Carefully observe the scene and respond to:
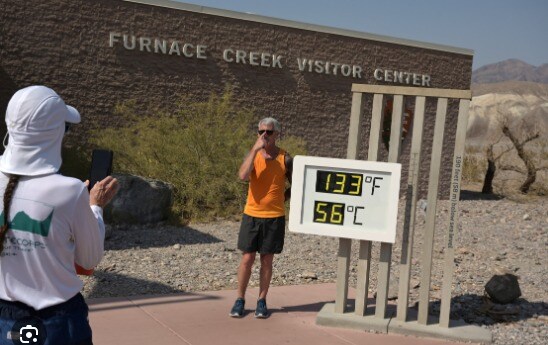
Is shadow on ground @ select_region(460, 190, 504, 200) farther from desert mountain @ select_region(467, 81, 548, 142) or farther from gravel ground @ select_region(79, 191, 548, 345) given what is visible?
desert mountain @ select_region(467, 81, 548, 142)

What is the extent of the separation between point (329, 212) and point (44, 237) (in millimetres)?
3898

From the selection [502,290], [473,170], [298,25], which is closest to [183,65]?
[298,25]

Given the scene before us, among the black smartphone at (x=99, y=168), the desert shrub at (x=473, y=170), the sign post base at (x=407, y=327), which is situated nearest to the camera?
the black smartphone at (x=99, y=168)

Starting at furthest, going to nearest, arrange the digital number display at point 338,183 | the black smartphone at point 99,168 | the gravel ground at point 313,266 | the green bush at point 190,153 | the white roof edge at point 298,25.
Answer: the white roof edge at point 298,25
the green bush at point 190,153
the gravel ground at point 313,266
the digital number display at point 338,183
the black smartphone at point 99,168

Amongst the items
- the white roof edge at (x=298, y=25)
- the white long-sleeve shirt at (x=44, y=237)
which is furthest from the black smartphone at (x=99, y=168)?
the white roof edge at (x=298, y=25)

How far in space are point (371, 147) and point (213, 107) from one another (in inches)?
393

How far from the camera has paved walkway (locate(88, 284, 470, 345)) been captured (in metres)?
5.85

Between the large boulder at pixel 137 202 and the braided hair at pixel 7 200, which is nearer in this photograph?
the braided hair at pixel 7 200

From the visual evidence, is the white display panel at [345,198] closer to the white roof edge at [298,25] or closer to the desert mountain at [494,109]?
the white roof edge at [298,25]

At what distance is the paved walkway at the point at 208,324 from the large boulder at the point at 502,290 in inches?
58.8

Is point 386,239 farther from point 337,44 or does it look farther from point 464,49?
point 464,49

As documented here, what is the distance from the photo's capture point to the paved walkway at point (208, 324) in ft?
19.2

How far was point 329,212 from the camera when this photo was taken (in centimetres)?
634

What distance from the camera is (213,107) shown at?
52.4 ft
